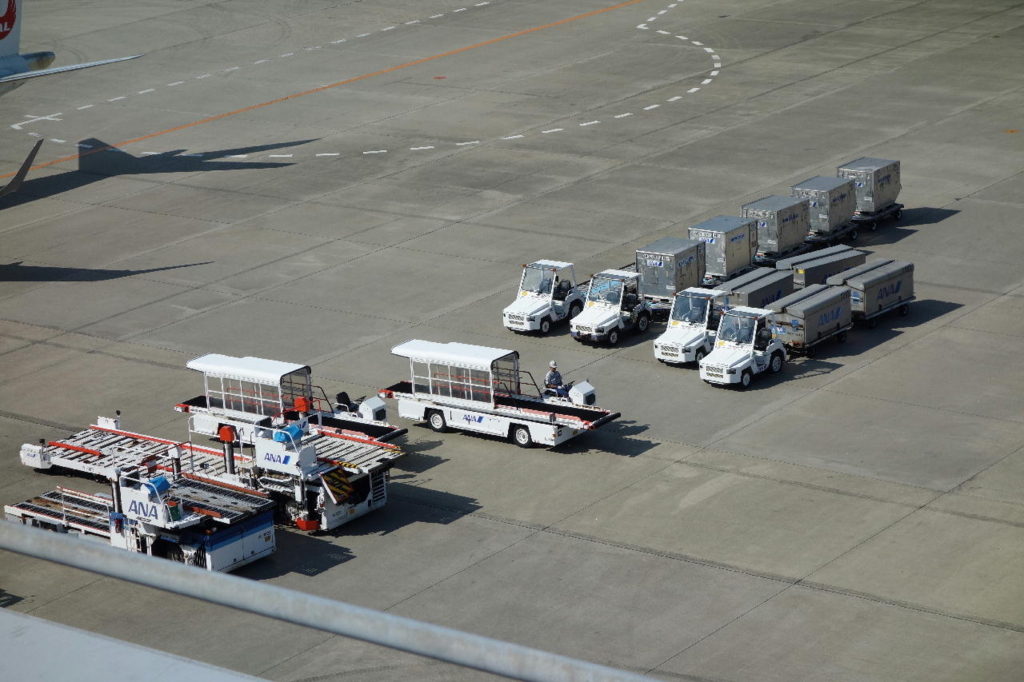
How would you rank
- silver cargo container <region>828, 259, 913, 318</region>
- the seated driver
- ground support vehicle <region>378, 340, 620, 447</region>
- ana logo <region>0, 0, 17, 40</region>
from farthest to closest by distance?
ana logo <region>0, 0, 17, 40</region> → silver cargo container <region>828, 259, 913, 318</region> → the seated driver → ground support vehicle <region>378, 340, 620, 447</region>

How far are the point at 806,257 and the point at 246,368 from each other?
892 inches

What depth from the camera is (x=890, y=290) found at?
49500mm

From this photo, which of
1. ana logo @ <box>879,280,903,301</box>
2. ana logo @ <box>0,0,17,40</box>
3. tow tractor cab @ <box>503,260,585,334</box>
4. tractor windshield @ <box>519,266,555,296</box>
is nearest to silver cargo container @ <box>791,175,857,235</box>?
ana logo @ <box>879,280,903,301</box>

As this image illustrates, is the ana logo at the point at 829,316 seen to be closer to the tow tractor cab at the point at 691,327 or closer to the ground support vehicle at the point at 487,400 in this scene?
the tow tractor cab at the point at 691,327

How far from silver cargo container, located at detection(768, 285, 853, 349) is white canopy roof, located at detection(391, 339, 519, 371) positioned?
1060 centimetres

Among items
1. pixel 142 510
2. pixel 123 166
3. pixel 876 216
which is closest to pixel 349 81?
pixel 123 166

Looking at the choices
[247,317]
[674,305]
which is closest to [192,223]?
[247,317]

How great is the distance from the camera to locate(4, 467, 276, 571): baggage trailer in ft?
111

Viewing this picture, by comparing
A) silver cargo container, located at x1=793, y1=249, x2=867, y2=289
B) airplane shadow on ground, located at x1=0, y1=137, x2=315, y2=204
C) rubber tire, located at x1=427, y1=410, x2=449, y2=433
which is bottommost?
rubber tire, located at x1=427, y1=410, x2=449, y2=433

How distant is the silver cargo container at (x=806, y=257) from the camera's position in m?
51.6

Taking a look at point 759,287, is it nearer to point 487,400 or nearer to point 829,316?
point 829,316

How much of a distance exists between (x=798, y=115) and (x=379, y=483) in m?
46.8

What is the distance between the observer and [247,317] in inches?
2117

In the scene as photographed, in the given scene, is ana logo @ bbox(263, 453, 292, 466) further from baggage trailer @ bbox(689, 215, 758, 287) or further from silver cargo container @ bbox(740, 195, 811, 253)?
silver cargo container @ bbox(740, 195, 811, 253)
